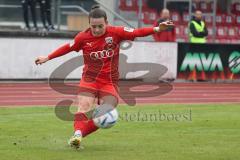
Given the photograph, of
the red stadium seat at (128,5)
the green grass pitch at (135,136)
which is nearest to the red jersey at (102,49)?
the green grass pitch at (135,136)

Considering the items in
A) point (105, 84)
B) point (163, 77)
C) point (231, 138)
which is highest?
point (105, 84)

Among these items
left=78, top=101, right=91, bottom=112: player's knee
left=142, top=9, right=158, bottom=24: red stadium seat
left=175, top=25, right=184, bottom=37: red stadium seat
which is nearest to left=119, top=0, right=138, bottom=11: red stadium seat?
left=142, top=9, right=158, bottom=24: red stadium seat

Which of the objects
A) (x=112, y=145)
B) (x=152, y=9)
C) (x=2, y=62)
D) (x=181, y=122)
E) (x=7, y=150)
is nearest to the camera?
(x=7, y=150)

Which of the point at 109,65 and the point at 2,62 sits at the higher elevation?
the point at 109,65

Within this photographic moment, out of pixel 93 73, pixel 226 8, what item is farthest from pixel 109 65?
pixel 226 8

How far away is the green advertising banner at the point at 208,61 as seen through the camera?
25.4 meters

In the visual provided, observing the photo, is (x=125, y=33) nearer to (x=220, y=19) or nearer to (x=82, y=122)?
(x=82, y=122)

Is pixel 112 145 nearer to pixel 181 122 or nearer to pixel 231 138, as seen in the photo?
pixel 231 138

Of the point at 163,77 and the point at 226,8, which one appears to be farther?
the point at 226,8

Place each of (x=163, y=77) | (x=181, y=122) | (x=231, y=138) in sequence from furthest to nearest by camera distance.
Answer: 1. (x=163, y=77)
2. (x=181, y=122)
3. (x=231, y=138)

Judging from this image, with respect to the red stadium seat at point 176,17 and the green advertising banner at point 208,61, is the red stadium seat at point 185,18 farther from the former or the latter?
the green advertising banner at point 208,61

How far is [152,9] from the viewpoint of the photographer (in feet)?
93.0

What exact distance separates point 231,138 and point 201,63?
13.1 meters

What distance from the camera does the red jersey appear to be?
11.1 metres
